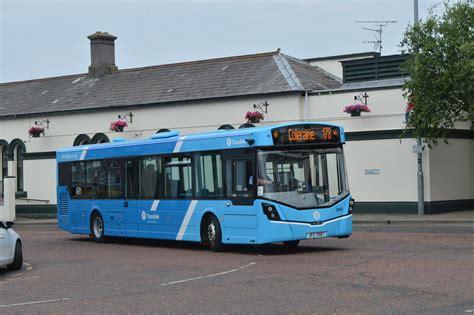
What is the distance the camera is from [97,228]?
25.5m

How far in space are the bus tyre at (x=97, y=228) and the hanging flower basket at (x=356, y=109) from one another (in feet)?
39.9

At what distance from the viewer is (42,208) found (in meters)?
44.9

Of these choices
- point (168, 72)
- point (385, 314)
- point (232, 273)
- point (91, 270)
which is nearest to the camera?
point (385, 314)

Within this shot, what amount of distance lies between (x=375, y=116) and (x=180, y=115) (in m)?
9.43

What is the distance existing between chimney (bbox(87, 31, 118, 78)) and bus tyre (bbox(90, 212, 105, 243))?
21.9 metres

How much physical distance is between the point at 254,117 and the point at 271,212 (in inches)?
681

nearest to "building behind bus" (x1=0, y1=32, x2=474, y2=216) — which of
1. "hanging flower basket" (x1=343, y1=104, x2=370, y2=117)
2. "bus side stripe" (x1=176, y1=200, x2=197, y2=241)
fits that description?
"hanging flower basket" (x1=343, y1=104, x2=370, y2=117)

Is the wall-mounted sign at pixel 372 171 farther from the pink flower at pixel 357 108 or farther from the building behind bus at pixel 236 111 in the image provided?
the pink flower at pixel 357 108

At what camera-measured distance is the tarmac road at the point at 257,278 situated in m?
11.8

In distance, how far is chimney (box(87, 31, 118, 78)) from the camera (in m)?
46.7

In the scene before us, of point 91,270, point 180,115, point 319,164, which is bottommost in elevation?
point 91,270

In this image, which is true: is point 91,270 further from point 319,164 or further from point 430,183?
point 430,183

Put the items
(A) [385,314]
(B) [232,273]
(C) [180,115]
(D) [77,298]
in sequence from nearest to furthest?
1. (A) [385,314]
2. (D) [77,298]
3. (B) [232,273]
4. (C) [180,115]

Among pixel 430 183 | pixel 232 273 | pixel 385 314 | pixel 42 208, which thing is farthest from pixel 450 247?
pixel 42 208
